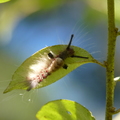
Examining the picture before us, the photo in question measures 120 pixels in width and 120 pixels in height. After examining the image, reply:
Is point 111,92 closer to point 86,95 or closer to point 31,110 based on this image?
point 31,110

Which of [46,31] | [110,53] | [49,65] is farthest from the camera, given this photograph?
[46,31]

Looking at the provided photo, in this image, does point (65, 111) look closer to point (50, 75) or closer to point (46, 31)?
point (50, 75)

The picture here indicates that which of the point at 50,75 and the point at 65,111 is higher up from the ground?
the point at 50,75

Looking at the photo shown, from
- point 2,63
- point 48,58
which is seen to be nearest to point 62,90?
point 2,63

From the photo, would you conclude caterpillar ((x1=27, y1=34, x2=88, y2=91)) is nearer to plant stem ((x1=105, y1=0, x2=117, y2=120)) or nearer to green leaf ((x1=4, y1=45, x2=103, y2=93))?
green leaf ((x1=4, y1=45, x2=103, y2=93))

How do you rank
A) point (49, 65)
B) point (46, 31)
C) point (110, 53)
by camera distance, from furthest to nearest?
point (46, 31)
point (49, 65)
point (110, 53)

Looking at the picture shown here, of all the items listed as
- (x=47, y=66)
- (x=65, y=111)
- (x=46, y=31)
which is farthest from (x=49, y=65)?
(x=46, y=31)

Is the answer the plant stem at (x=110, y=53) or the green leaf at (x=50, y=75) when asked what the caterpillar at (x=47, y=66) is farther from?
the plant stem at (x=110, y=53)

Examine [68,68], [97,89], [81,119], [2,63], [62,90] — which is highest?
[68,68]
